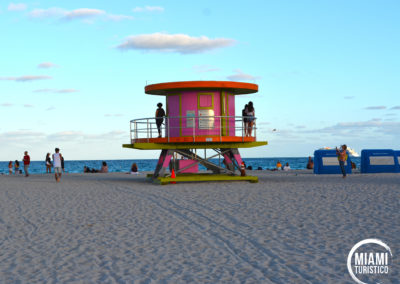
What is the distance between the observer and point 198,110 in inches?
922

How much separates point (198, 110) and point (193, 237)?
45.4ft

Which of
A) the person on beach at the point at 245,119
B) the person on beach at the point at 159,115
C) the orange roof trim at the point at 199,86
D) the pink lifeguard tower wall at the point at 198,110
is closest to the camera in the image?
the orange roof trim at the point at 199,86

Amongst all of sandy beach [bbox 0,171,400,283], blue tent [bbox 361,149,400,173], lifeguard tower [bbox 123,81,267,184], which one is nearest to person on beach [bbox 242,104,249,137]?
lifeguard tower [bbox 123,81,267,184]

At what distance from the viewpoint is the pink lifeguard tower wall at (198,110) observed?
2334 centimetres

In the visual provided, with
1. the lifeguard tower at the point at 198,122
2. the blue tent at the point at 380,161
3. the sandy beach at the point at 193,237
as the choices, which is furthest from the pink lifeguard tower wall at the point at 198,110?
the blue tent at the point at 380,161

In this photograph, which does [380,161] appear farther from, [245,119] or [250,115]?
[245,119]

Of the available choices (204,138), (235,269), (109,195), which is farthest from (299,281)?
(204,138)

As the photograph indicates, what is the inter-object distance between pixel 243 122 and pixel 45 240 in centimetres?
1502

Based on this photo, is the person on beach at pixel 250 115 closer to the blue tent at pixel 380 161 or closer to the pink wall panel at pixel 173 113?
the pink wall panel at pixel 173 113

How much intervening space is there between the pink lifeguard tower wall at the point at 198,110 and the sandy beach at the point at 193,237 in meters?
6.46

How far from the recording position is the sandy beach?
7.29 m

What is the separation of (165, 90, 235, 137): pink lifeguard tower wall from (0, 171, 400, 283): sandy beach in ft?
21.2

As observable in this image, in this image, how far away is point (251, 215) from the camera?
12773 millimetres

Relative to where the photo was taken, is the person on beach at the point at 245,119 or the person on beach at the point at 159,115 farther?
the person on beach at the point at 159,115
